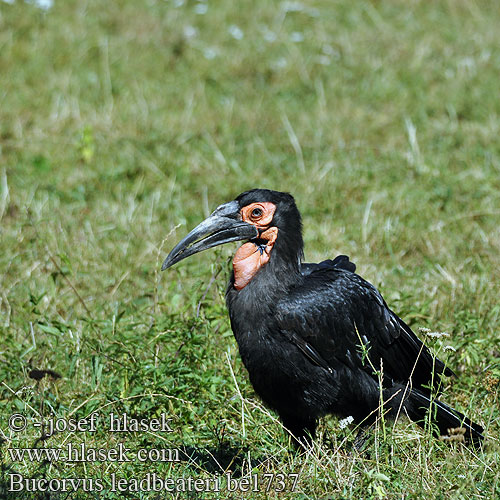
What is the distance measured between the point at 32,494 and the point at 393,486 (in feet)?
4.34

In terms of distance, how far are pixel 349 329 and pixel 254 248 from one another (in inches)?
21.7

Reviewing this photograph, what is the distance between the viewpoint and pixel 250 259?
3.64 m

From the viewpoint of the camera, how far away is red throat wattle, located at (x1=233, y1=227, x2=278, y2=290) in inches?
142

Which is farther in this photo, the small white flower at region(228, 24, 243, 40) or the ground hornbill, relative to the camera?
the small white flower at region(228, 24, 243, 40)

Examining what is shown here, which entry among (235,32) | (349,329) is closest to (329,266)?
(349,329)

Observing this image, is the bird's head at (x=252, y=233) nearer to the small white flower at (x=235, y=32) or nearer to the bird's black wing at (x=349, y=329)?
the bird's black wing at (x=349, y=329)

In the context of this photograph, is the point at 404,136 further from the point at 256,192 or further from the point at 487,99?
the point at 256,192

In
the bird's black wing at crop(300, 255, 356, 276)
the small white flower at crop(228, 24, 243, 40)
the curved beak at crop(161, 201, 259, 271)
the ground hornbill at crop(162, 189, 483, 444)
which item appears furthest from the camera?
the small white flower at crop(228, 24, 243, 40)

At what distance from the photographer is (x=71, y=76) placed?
289 inches

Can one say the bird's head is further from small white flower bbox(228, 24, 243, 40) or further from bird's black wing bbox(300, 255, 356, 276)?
small white flower bbox(228, 24, 243, 40)

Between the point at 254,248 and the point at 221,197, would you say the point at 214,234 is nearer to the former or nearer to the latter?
the point at 254,248

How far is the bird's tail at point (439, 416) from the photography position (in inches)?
139

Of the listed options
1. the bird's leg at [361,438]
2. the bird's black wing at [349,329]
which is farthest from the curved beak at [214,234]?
the bird's leg at [361,438]

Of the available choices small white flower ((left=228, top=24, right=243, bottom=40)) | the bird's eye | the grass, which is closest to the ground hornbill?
the bird's eye
